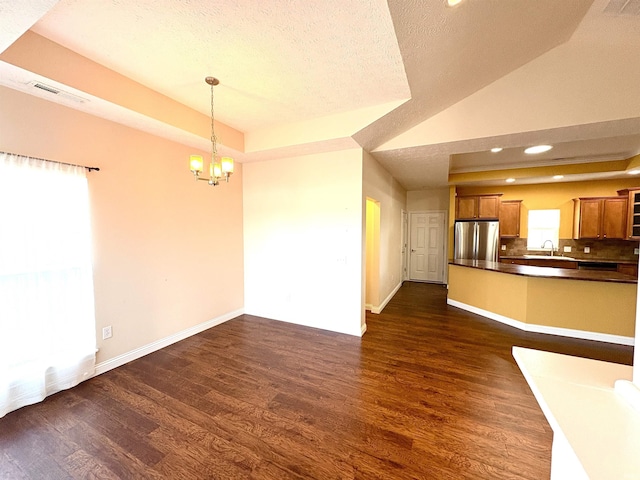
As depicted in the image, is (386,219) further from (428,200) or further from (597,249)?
(597,249)

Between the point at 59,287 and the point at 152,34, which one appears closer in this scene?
the point at 152,34

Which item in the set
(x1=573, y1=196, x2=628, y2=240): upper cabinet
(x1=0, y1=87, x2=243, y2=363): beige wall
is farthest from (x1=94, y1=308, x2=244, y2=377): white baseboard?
(x1=573, y1=196, x2=628, y2=240): upper cabinet

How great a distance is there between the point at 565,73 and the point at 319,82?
8.22ft

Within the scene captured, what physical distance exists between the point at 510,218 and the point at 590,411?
6359 millimetres

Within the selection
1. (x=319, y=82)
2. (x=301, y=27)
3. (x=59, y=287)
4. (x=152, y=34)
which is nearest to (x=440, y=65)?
(x=319, y=82)

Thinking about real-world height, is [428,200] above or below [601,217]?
above

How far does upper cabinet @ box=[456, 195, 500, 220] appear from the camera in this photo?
5.77 m

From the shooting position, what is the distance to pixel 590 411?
0.86 metres

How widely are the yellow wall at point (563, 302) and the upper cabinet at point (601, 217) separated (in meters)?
2.80

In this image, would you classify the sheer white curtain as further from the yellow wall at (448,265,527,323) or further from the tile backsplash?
the tile backsplash

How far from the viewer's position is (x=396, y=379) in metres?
2.57

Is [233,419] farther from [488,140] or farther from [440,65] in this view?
[488,140]

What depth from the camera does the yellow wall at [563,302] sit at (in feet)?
11.0

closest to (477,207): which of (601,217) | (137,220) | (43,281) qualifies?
(601,217)
